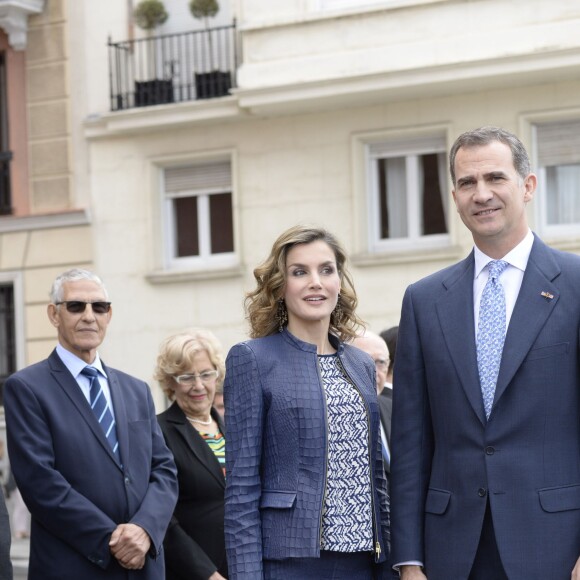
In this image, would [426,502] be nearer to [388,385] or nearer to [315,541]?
[315,541]

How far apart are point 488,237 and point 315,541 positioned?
1.23 metres

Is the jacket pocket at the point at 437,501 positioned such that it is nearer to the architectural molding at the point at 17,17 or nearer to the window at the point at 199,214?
the window at the point at 199,214

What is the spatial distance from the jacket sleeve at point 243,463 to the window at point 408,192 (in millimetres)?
13698

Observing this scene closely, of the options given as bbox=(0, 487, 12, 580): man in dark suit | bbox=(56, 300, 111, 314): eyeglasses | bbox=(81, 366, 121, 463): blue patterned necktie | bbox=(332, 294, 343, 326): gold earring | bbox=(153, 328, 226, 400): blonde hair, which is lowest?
bbox=(0, 487, 12, 580): man in dark suit

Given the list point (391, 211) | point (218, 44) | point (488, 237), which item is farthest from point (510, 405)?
point (218, 44)

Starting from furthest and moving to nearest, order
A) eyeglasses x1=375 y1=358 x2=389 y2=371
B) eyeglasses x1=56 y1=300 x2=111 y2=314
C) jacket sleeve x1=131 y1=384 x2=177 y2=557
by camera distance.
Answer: eyeglasses x1=375 y1=358 x2=389 y2=371 → eyeglasses x1=56 y1=300 x2=111 y2=314 → jacket sleeve x1=131 y1=384 x2=177 y2=557

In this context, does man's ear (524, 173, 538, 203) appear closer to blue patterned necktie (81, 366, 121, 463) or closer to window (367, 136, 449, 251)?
blue patterned necktie (81, 366, 121, 463)

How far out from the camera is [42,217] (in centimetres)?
2095

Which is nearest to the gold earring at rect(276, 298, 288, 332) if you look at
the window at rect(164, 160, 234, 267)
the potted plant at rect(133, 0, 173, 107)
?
the window at rect(164, 160, 234, 267)

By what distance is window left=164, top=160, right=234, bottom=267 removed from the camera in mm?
20266

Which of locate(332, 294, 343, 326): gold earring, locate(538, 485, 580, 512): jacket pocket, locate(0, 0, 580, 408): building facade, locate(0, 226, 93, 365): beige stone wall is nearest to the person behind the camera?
locate(538, 485, 580, 512): jacket pocket

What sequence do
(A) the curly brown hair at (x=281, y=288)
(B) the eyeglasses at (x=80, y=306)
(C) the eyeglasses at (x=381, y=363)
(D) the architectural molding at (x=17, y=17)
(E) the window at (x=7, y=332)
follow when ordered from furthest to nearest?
(E) the window at (x=7, y=332) < (D) the architectural molding at (x=17, y=17) < (C) the eyeglasses at (x=381, y=363) < (B) the eyeglasses at (x=80, y=306) < (A) the curly brown hair at (x=281, y=288)

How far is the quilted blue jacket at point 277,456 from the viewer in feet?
16.5

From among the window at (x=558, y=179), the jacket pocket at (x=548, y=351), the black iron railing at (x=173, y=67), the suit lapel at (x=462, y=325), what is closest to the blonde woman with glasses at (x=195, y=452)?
the suit lapel at (x=462, y=325)
